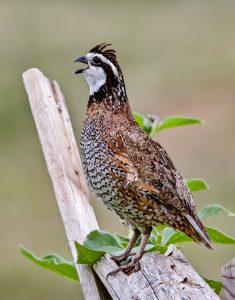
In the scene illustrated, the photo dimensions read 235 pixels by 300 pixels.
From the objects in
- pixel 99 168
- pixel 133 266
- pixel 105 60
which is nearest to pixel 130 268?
pixel 133 266

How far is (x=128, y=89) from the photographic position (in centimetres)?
1527

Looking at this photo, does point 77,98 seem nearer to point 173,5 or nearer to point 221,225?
point 221,225

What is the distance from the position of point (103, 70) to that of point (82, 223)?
0.64 metres

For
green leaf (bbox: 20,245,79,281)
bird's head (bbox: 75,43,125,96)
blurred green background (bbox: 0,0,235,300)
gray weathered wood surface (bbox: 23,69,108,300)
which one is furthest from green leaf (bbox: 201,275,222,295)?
blurred green background (bbox: 0,0,235,300)

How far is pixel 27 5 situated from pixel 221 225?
10097 mm

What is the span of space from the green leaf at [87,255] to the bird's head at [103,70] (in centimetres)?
82

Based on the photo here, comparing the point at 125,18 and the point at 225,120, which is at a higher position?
the point at 125,18

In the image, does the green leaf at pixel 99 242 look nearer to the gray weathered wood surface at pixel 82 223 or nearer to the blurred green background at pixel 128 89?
the gray weathered wood surface at pixel 82 223

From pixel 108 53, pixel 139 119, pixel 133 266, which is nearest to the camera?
pixel 133 266

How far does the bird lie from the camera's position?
15.7 feet

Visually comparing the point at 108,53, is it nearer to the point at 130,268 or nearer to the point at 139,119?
the point at 139,119

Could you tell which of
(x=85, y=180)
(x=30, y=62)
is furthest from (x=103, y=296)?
(x=30, y=62)

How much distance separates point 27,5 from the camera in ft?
66.4

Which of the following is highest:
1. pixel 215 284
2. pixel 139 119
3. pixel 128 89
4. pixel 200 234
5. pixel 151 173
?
pixel 128 89
